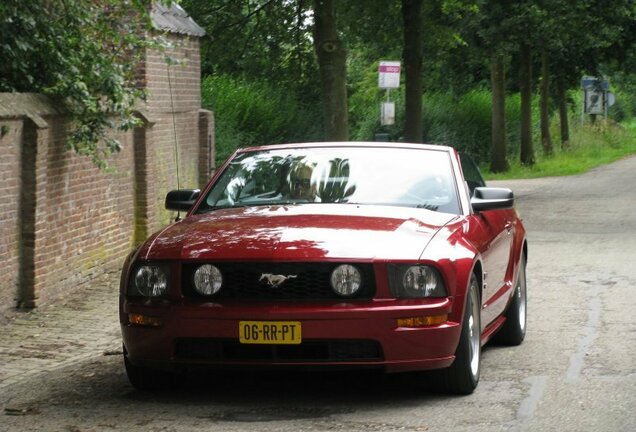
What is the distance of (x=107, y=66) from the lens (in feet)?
42.8

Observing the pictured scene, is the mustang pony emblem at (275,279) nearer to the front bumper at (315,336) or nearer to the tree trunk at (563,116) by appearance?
the front bumper at (315,336)

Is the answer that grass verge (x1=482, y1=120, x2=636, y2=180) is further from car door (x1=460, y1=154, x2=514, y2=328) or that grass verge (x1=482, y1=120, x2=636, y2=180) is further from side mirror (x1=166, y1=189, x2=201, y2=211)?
side mirror (x1=166, y1=189, x2=201, y2=211)

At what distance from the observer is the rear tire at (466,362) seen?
7469 millimetres

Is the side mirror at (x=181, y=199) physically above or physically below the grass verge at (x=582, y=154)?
above

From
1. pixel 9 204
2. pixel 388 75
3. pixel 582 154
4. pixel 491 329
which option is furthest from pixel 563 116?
pixel 491 329

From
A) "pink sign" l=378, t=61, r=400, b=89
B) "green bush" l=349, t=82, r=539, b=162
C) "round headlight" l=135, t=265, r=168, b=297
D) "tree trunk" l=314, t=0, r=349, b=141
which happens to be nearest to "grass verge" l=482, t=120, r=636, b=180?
"green bush" l=349, t=82, r=539, b=162

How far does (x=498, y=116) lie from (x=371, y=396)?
30.7m

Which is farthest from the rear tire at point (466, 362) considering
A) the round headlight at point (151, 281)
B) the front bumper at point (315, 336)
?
the round headlight at point (151, 281)

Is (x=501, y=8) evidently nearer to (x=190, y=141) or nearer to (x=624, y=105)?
(x=190, y=141)

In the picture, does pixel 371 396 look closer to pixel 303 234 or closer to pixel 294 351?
pixel 294 351

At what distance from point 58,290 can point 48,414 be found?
5543 millimetres

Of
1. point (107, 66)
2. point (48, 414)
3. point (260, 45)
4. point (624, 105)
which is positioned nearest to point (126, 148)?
point (107, 66)

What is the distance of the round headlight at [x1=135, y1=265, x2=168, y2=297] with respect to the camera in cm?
742

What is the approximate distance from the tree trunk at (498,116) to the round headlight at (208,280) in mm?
29894
